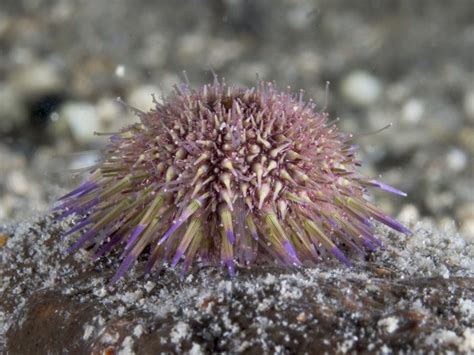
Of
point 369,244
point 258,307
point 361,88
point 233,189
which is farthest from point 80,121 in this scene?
point 258,307

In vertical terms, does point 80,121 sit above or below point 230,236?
above

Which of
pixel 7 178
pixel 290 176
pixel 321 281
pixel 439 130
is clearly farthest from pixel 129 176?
pixel 439 130

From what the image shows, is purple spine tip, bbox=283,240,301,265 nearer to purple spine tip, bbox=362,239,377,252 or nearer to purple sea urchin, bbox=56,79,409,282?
purple sea urchin, bbox=56,79,409,282

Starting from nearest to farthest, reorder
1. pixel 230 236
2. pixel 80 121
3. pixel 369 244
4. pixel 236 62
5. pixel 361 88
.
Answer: pixel 230 236
pixel 369 244
pixel 80 121
pixel 361 88
pixel 236 62

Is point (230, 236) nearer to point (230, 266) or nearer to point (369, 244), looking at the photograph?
point (230, 266)

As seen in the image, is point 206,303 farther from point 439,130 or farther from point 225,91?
point 439,130

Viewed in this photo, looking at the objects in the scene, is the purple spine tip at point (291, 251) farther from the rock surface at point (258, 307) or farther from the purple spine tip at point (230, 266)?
the purple spine tip at point (230, 266)
